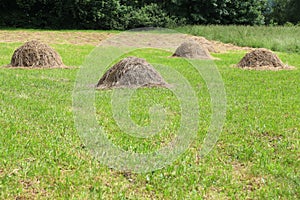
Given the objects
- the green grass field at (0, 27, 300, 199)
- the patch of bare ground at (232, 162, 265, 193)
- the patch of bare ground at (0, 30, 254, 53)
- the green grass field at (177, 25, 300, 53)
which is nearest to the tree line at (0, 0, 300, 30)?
the green grass field at (177, 25, 300, 53)

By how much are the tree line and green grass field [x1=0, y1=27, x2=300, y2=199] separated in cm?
2411

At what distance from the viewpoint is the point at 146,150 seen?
5.43 meters

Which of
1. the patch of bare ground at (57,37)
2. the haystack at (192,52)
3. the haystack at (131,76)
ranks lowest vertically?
the patch of bare ground at (57,37)

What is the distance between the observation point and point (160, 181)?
182 inches

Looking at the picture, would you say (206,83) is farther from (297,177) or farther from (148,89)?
(297,177)

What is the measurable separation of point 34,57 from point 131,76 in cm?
474

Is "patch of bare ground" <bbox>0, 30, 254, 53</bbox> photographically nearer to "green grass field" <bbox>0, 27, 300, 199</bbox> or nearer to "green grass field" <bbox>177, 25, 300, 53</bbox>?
"green grass field" <bbox>177, 25, 300, 53</bbox>

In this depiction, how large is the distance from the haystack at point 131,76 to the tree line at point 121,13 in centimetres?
2298

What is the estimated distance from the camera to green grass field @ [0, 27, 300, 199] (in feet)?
14.4

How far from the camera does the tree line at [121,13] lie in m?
32.1

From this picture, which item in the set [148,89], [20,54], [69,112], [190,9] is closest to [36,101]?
[69,112]

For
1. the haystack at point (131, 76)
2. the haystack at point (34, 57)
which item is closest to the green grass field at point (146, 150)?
the haystack at point (131, 76)

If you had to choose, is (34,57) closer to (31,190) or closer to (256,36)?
(31,190)

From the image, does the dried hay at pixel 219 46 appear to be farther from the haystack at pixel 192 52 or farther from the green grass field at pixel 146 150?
the green grass field at pixel 146 150
